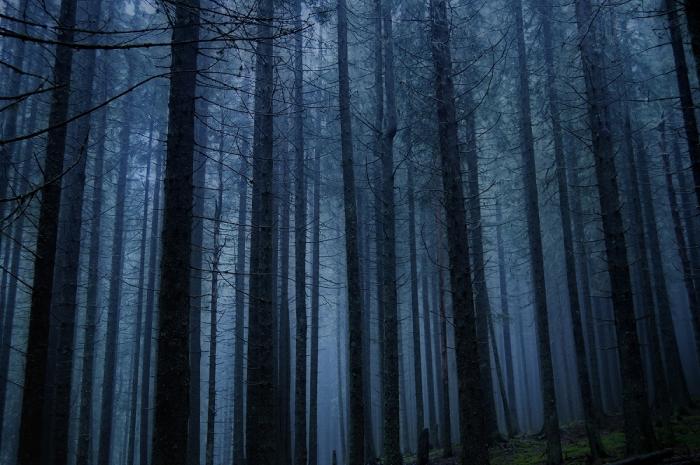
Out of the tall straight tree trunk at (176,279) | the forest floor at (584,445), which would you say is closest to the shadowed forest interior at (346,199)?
the tall straight tree trunk at (176,279)

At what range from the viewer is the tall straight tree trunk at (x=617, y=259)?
340 inches

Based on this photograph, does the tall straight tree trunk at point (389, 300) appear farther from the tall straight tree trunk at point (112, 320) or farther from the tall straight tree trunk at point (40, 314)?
the tall straight tree trunk at point (112, 320)

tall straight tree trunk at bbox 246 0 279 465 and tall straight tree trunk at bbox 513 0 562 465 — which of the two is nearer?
tall straight tree trunk at bbox 246 0 279 465

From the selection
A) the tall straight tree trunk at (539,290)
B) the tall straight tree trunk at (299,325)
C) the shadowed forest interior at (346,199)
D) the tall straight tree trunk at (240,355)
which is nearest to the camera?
the shadowed forest interior at (346,199)

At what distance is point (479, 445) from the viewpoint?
24.5 feet

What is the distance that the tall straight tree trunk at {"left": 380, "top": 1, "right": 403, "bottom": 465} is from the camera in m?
9.81

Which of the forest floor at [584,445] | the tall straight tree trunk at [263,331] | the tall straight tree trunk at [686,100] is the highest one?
the tall straight tree trunk at [686,100]

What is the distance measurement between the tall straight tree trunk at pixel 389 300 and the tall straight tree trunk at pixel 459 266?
2.11 metres

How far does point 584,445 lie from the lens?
1238 centimetres

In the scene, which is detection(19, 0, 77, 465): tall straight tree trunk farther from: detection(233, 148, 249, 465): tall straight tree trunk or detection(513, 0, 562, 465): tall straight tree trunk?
detection(513, 0, 562, 465): tall straight tree trunk

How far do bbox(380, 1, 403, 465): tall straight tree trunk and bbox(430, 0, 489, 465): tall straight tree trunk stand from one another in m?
2.11

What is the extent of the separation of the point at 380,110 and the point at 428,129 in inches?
98.7

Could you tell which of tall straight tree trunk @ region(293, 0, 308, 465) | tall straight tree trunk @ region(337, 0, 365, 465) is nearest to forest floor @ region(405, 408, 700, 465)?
tall straight tree trunk @ region(293, 0, 308, 465)

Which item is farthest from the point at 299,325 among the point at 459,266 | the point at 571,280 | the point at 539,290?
the point at 571,280
